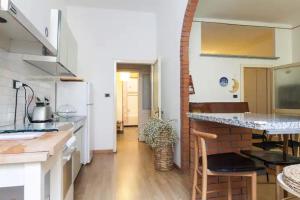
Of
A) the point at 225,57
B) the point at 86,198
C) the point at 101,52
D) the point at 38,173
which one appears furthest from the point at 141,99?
the point at 38,173

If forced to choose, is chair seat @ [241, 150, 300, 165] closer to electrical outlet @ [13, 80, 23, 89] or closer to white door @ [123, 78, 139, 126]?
electrical outlet @ [13, 80, 23, 89]

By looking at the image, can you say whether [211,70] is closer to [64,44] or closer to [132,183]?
[132,183]

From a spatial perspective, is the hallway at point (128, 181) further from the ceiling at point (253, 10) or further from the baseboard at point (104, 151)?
the ceiling at point (253, 10)

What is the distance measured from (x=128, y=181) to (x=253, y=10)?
13.9ft

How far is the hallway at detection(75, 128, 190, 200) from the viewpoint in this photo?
246 centimetres

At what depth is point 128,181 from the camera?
9.58 ft

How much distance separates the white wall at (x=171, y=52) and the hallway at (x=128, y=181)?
54 centimetres

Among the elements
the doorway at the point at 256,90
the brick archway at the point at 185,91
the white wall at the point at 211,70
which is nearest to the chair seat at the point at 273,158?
the brick archway at the point at 185,91

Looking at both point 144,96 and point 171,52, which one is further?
point 144,96

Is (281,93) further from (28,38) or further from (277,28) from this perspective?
(28,38)

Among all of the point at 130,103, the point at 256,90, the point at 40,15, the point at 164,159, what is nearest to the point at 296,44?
the point at 256,90

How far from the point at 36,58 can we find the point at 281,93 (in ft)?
17.7

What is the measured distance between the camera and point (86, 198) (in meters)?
2.39

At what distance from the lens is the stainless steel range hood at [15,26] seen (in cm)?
107
